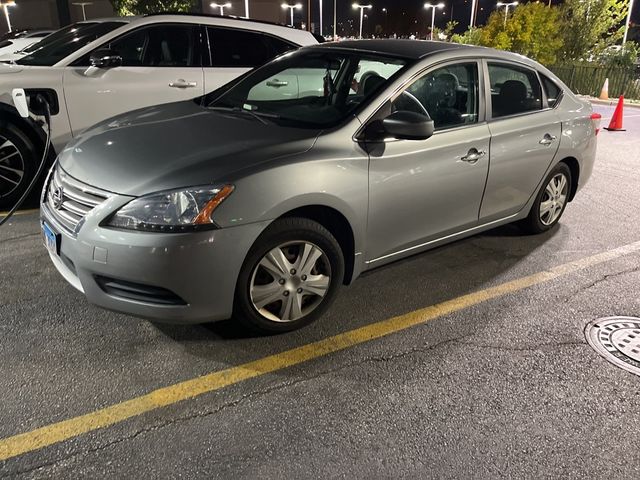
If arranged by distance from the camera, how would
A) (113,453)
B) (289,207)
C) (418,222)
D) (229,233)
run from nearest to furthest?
(113,453), (229,233), (289,207), (418,222)

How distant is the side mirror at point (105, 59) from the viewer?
17.0 feet

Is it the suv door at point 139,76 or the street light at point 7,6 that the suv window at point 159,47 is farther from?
the street light at point 7,6

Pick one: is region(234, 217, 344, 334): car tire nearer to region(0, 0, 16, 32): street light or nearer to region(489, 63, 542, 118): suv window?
region(489, 63, 542, 118): suv window

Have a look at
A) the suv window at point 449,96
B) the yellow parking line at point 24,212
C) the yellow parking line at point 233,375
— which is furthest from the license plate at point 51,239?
the suv window at point 449,96

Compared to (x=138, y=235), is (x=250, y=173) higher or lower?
higher

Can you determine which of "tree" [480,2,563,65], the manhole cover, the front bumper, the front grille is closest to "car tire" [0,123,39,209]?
the front grille

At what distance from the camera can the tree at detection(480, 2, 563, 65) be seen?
23.4 meters

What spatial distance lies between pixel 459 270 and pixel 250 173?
207 centimetres

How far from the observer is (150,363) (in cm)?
288

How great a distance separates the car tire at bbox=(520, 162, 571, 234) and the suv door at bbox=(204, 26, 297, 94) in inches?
122

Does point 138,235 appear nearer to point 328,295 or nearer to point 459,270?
point 328,295

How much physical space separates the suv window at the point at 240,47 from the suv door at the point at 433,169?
9.64 ft

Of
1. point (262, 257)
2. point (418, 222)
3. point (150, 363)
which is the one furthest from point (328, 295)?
point (150, 363)

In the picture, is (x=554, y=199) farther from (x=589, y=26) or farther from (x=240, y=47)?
(x=589, y=26)
